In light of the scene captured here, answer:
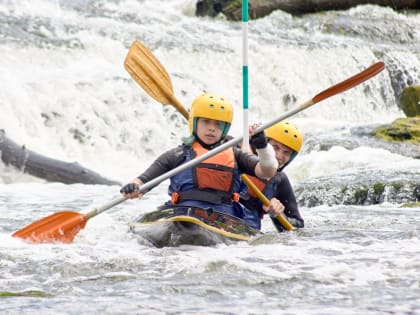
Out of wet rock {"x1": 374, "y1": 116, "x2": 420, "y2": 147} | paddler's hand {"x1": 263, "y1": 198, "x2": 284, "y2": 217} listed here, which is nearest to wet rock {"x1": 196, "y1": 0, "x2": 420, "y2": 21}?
wet rock {"x1": 374, "y1": 116, "x2": 420, "y2": 147}

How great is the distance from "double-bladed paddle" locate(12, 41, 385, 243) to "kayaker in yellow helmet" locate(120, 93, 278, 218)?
0.12 meters

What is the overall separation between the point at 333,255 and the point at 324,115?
1240 centimetres

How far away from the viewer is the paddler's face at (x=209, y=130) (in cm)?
644

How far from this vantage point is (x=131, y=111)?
49.3 ft

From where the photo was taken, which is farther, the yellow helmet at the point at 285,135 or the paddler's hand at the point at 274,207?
the yellow helmet at the point at 285,135

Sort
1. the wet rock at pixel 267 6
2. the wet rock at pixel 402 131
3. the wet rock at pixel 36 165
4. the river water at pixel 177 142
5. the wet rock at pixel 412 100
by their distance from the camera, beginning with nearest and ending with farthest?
the river water at pixel 177 142 → the wet rock at pixel 36 165 → the wet rock at pixel 402 131 → the wet rock at pixel 412 100 → the wet rock at pixel 267 6

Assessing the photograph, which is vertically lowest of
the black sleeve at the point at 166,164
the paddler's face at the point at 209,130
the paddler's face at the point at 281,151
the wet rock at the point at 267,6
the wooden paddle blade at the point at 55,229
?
the wooden paddle blade at the point at 55,229

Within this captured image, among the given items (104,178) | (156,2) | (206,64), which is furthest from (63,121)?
(156,2)

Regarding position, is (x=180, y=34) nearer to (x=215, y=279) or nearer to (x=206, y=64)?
(x=206, y=64)

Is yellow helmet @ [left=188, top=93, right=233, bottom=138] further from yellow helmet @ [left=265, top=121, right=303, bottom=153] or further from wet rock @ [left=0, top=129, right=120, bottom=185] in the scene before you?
wet rock @ [left=0, top=129, right=120, bottom=185]

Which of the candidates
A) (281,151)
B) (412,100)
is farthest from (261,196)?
(412,100)

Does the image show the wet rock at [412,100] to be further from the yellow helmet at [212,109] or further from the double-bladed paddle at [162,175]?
the yellow helmet at [212,109]

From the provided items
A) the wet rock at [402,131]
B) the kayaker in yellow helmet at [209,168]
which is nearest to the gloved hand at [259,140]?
the kayaker in yellow helmet at [209,168]

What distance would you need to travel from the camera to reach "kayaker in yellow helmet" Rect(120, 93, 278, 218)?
636 centimetres
